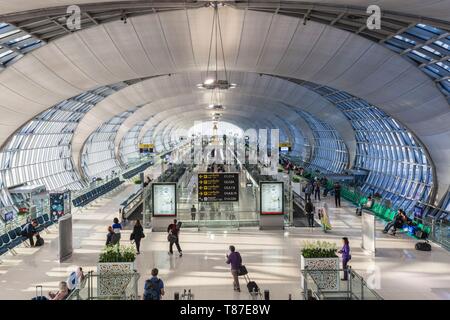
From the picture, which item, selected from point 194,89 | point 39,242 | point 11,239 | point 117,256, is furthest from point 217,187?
point 194,89

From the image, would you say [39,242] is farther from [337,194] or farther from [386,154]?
[386,154]

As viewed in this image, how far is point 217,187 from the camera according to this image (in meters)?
19.8

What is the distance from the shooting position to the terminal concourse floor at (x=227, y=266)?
39.7ft

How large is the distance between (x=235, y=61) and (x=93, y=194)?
435 inches

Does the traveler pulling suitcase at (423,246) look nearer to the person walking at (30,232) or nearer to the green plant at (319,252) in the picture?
the green plant at (319,252)

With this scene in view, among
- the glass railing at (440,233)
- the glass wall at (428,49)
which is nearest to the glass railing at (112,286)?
the glass railing at (440,233)

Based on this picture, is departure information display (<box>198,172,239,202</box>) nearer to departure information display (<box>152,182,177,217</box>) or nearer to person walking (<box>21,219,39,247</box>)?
departure information display (<box>152,182,177,217</box>)

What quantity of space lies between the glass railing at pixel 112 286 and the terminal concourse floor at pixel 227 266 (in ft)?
4.73

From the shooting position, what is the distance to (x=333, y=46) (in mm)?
23250

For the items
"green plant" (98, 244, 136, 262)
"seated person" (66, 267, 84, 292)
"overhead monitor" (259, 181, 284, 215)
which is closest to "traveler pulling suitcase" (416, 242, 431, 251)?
"overhead monitor" (259, 181, 284, 215)

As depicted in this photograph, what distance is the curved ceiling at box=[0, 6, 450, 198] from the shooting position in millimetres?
21469
